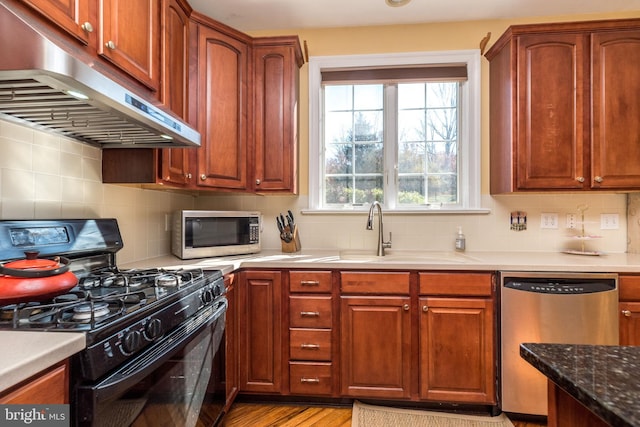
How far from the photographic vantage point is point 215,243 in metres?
2.10

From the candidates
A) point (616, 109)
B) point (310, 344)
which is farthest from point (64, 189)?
point (616, 109)

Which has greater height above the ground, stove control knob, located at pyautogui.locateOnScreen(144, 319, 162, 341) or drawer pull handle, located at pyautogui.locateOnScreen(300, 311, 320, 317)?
stove control knob, located at pyautogui.locateOnScreen(144, 319, 162, 341)

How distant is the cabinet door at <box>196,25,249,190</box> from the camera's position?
1993 millimetres

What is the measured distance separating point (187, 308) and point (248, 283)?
71 centimetres

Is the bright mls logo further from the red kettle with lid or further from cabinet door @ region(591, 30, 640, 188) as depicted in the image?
cabinet door @ region(591, 30, 640, 188)

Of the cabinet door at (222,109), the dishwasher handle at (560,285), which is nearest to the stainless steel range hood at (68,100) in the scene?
the cabinet door at (222,109)

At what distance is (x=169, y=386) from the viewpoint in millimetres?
1105

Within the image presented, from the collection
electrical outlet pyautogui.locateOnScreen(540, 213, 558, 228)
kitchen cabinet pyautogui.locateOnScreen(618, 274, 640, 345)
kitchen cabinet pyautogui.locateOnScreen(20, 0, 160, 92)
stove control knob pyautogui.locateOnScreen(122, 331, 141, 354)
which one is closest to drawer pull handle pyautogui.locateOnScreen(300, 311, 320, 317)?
stove control knob pyautogui.locateOnScreen(122, 331, 141, 354)

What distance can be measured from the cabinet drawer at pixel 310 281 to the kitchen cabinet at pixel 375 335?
92mm

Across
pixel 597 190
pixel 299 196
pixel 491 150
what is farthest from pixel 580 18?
pixel 299 196

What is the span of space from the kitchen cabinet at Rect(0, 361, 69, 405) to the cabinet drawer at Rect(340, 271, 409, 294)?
4.43ft

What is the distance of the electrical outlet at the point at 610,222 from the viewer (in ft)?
7.60

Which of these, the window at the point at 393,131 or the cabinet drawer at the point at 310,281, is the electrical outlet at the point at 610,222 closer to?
the window at the point at 393,131

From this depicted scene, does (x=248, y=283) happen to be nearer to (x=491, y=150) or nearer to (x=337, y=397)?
(x=337, y=397)
